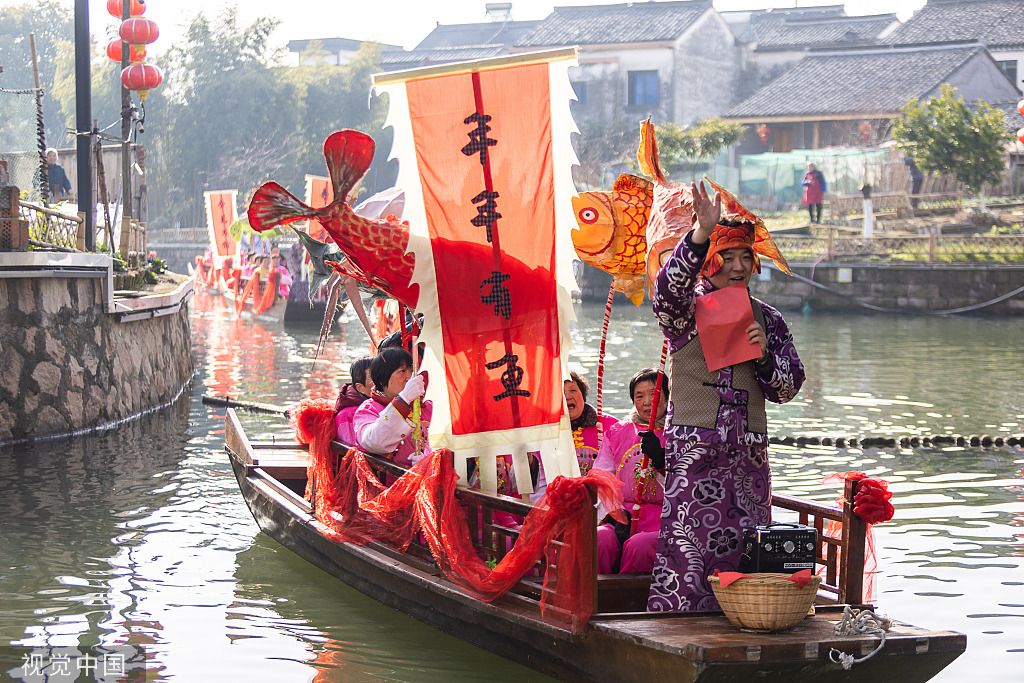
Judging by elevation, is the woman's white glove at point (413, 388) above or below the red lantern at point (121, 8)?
below

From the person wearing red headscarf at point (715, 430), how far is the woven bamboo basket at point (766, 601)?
0.25m

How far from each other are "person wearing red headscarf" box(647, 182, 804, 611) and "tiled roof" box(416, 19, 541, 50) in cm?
4401

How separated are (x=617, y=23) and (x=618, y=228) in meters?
36.4

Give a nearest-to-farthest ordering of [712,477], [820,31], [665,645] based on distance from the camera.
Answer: [665,645], [712,477], [820,31]

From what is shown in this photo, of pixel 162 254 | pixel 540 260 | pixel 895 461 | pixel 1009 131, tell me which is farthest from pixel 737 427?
pixel 162 254

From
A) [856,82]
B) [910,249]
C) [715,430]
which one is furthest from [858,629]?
[856,82]

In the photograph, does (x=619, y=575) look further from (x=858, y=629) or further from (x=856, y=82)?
(x=856, y=82)

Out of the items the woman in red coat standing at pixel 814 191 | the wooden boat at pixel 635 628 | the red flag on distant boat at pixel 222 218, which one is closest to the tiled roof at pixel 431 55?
the red flag on distant boat at pixel 222 218

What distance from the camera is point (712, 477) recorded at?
505cm

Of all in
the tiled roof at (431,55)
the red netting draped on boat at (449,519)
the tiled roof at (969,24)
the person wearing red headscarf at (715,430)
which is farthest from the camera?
the tiled roof at (431,55)

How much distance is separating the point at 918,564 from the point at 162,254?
3793 cm

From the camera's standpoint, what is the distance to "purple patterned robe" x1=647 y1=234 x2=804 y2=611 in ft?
16.5

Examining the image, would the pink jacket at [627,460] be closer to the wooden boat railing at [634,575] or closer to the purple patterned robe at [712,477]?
the wooden boat railing at [634,575]

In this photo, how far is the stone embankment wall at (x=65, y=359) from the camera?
1150 centimetres
